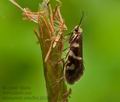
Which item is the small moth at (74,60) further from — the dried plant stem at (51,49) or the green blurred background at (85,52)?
the green blurred background at (85,52)

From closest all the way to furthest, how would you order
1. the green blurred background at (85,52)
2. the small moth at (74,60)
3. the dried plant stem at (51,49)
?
the dried plant stem at (51,49), the small moth at (74,60), the green blurred background at (85,52)

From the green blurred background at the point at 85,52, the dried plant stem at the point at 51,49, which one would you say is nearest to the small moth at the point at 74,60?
the dried plant stem at the point at 51,49

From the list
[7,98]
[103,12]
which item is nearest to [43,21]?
[7,98]

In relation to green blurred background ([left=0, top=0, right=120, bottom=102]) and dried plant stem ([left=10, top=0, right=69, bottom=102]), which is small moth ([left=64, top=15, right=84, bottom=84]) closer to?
dried plant stem ([left=10, top=0, right=69, bottom=102])

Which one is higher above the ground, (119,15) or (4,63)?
(119,15)

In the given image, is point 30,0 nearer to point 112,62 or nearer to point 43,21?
point 112,62

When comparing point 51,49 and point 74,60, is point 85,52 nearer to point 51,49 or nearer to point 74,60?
point 74,60
